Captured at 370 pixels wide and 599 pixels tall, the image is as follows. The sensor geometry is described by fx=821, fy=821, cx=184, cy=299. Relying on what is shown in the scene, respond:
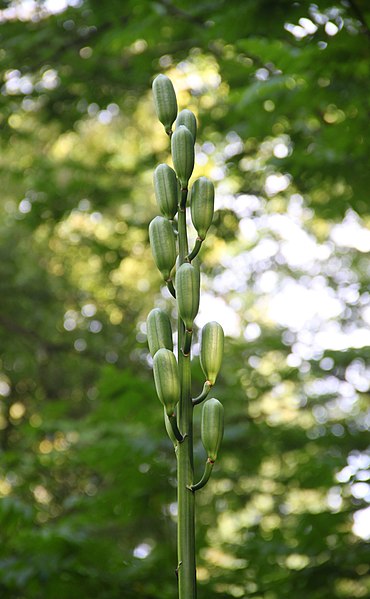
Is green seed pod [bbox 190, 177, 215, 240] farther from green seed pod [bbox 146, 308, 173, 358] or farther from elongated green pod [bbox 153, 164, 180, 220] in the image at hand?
green seed pod [bbox 146, 308, 173, 358]

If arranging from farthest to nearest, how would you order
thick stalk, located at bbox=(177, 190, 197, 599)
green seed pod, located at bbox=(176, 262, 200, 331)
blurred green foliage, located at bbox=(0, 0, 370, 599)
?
blurred green foliage, located at bbox=(0, 0, 370, 599), green seed pod, located at bbox=(176, 262, 200, 331), thick stalk, located at bbox=(177, 190, 197, 599)

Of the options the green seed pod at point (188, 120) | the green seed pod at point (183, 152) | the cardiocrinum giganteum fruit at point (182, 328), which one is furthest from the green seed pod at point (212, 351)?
the green seed pod at point (188, 120)

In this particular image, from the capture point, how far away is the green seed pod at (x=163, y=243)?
4.78 feet

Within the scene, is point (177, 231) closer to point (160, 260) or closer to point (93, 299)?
point (160, 260)

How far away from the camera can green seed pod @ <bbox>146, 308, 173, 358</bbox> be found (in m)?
1.46

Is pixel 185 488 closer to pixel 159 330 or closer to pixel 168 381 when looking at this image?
pixel 168 381

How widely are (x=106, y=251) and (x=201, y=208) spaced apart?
6.20 metres

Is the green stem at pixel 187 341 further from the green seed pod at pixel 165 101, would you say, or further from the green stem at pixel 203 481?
the green seed pod at pixel 165 101

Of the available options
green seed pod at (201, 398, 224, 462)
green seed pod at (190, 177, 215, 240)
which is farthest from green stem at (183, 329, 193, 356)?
green seed pod at (190, 177, 215, 240)

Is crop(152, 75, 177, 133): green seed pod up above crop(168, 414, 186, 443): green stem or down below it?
above

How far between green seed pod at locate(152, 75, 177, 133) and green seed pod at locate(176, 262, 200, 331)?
0.34 meters

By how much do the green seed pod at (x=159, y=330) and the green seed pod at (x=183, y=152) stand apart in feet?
0.85

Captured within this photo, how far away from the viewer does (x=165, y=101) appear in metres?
1.60

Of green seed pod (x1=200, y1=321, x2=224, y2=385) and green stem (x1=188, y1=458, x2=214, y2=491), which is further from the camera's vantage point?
green seed pod (x1=200, y1=321, x2=224, y2=385)
